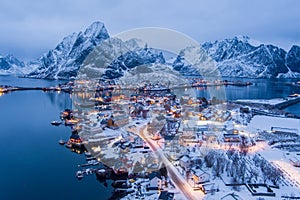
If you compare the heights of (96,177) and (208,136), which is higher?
(208,136)

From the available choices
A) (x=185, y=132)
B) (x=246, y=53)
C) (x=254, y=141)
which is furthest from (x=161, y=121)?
(x=246, y=53)

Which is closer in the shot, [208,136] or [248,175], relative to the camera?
[248,175]

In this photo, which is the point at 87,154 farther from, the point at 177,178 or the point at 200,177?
the point at 200,177

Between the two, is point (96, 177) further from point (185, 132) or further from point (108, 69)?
point (108, 69)

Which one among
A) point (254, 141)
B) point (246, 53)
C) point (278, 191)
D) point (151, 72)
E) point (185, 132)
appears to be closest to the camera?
point (278, 191)

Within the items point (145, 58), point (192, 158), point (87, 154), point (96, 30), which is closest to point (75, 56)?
point (96, 30)

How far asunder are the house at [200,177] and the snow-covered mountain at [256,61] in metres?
47.8

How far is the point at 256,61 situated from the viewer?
5275 cm

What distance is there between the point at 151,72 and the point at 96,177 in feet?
88.4

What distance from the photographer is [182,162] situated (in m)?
4.71

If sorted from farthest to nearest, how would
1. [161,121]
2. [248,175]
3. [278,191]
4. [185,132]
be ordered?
[161,121] → [185,132] → [248,175] → [278,191]

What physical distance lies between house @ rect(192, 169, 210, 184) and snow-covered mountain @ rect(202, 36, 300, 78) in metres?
47.8

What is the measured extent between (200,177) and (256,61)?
5562 centimetres

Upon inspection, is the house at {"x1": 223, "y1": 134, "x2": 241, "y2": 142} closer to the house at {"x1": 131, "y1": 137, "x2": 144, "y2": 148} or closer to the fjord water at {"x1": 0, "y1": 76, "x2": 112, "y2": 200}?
the house at {"x1": 131, "y1": 137, "x2": 144, "y2": 148}
